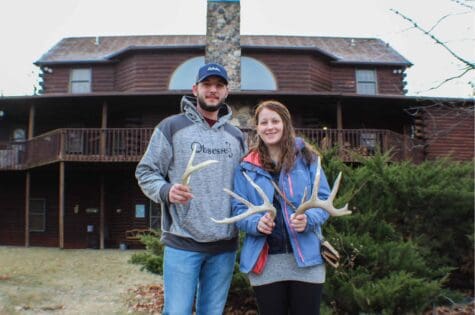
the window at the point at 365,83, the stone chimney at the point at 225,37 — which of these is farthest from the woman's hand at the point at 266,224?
the window at the point at 365,83

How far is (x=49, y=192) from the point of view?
63.2 feet

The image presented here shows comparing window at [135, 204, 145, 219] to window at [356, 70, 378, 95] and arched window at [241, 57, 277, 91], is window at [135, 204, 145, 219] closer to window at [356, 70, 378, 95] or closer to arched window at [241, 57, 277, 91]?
arched window at [241, 57, 277, 91]

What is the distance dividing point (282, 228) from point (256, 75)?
16127mm

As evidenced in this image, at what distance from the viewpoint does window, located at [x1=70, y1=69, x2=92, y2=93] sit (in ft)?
65.3

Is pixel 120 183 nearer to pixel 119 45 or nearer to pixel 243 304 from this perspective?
pixel 119 45

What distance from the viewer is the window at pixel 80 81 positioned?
1991 cm

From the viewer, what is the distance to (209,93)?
3.13 m

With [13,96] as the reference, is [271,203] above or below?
below

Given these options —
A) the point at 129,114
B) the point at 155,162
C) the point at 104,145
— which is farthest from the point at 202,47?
the point at 155,162

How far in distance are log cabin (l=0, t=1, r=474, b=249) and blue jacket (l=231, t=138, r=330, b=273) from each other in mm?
13222

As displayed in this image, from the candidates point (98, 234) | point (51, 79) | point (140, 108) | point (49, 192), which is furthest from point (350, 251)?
point (51, 79)

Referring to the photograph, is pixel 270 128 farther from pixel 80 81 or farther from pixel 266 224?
pixel 80 81

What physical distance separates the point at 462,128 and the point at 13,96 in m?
17.7

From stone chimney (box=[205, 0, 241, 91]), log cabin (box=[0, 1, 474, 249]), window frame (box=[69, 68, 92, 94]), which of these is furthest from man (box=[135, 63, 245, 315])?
window frame (box=[69, 68, 92, 94])
